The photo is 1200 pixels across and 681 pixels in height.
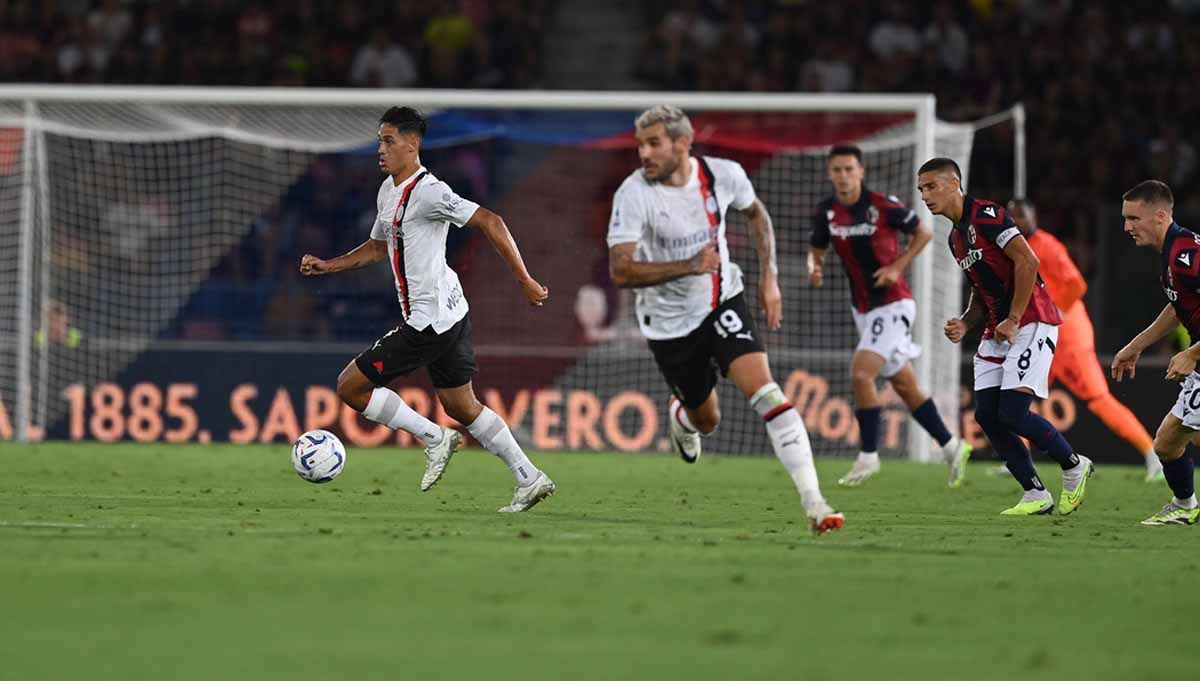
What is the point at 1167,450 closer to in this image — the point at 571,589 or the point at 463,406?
the point at 463,406

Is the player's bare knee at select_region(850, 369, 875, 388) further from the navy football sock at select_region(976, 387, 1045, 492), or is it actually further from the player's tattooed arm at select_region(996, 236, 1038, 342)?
the player's tattooed arm at select_region(996, 236, 1038, 342)

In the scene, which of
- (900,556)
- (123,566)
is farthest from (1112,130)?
(123,566)

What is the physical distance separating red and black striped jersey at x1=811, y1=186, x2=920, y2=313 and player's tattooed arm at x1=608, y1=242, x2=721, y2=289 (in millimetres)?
4283

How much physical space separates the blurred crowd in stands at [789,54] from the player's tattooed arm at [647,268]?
40.9ft

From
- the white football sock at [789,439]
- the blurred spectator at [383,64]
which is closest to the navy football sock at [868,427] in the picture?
the white football sock at [789,439]

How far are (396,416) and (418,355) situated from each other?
1.43 ft

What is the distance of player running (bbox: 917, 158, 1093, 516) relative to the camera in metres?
9.34

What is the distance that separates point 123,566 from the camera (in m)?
6.48

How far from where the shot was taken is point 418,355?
9.49 meters

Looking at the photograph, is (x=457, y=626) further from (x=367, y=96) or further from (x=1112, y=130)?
(x=1112, y=130)

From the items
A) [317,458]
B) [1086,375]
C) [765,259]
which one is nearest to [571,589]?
[765,259]

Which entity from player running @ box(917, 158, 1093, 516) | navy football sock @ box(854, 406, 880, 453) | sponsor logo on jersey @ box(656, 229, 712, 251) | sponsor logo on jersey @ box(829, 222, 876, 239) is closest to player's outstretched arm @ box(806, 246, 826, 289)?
sponsor logo on jersey @ box(829, 222, 876, 239)

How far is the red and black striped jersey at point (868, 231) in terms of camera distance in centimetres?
1255

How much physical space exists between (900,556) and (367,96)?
32.3ft
